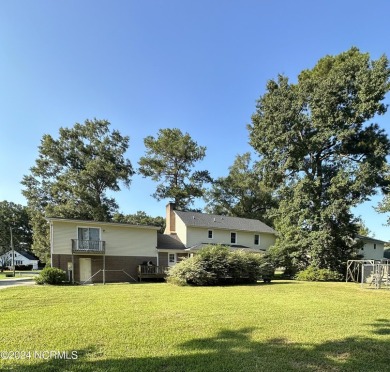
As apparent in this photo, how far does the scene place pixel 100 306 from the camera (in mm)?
9789

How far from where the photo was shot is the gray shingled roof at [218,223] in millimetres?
30281

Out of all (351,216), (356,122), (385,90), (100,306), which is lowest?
(100,306)

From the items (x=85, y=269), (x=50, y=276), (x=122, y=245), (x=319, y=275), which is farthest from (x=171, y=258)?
(x=319, y=275)

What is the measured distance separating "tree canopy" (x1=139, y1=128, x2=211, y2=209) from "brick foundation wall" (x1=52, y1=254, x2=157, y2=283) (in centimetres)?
1733

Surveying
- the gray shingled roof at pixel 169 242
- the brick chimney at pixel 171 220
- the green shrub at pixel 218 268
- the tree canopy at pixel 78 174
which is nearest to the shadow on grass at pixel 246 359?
the green shrub at pixel 218 268

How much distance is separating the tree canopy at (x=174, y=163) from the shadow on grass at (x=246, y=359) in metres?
36.5

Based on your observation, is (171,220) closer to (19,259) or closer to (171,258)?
(171,258)

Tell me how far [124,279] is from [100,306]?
15.9 meters

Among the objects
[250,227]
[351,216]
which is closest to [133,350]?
[351,216]

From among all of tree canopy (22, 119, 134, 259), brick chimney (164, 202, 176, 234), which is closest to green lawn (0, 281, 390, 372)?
brick chimney (164, 202, 176, 234)

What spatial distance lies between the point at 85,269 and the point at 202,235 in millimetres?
11468

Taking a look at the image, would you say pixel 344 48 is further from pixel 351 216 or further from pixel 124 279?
pixel 124 279

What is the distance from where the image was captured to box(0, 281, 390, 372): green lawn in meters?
4.68

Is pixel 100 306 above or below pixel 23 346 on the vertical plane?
below
